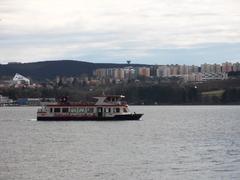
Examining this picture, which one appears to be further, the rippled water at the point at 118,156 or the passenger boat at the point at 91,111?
the passenger boat at the point at 91,111

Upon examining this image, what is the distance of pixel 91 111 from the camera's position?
11888 centimetres

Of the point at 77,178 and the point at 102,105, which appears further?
the point at 102,105

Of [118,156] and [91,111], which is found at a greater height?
[91,111]

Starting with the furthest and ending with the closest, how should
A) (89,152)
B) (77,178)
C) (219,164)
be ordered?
(89,152)
(219,164)
(77,178)

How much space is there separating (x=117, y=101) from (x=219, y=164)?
197 ft

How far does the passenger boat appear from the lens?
381ft

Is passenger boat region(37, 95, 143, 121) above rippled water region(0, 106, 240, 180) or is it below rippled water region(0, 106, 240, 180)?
above

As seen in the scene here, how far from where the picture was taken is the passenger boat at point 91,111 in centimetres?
11625

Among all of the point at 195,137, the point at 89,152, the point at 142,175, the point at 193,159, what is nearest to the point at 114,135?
the point at 195,137

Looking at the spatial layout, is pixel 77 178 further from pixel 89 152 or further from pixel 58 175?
pixel 89 152

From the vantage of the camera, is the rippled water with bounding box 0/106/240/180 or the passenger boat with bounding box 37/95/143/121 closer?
the rippled water with bounding box 0/106/240/180

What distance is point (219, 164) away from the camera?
186ft

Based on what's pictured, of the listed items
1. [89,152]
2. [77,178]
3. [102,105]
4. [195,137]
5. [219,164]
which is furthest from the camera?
[102,105]

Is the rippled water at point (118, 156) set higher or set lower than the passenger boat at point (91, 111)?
lower
